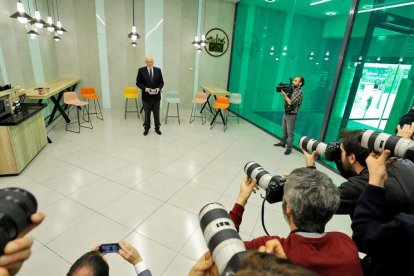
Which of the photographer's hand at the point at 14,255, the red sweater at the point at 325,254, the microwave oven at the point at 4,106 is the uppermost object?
the photographer's hand at the point at 14,255

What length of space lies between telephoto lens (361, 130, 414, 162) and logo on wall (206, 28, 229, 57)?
273 inches

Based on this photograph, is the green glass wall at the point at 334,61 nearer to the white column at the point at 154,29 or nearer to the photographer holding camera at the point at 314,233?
the white column at the point at 154,29

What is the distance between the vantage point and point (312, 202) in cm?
97

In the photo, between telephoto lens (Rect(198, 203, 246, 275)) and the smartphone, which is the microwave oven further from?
telephoto lens (Rect(198, 203, 246, 275))

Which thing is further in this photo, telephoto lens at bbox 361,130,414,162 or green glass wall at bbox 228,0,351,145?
green glass wall at bbox 228,0,351,145

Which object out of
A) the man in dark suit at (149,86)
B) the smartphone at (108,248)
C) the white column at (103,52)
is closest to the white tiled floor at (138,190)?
the man in dark suit at (149,86)

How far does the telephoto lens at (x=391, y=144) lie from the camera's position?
1.18 meters

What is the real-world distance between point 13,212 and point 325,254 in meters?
1.05

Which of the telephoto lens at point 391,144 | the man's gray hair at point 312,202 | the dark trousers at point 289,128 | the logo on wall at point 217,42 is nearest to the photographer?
the man's gray hair at point 312,202

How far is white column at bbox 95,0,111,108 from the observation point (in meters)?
6.36

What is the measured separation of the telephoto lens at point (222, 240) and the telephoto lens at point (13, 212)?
57 cm

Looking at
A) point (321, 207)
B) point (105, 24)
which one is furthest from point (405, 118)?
point (105, 24)

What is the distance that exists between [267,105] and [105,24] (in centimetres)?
501

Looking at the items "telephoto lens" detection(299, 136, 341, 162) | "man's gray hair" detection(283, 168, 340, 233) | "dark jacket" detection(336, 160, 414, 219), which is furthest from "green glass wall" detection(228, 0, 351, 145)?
"man's gray hair" detection(283, 168, 340, 233)
